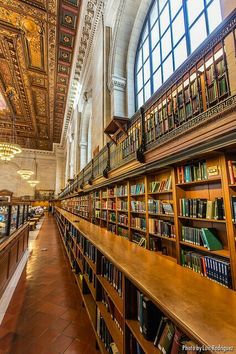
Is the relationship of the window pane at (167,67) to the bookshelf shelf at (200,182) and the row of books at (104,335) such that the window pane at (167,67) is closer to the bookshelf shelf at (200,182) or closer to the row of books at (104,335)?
the bookshelf shelf at (200,182)

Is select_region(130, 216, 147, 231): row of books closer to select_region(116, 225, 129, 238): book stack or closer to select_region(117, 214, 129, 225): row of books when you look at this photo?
select_region(117, 214, 129, 225): row of books

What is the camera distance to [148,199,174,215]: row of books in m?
2.85

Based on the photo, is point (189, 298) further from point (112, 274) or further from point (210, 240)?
point (210, 240)

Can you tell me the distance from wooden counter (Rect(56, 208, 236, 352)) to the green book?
0.77 metres

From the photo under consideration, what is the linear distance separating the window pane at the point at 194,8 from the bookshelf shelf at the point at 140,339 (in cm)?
506

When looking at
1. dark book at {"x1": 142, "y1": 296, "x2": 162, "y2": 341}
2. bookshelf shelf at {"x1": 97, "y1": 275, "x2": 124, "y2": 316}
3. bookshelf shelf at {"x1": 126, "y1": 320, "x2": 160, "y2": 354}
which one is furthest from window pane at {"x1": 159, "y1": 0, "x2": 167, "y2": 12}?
bookshelf shelf at {"x1": 126, "y1": 320, "x2": 160, "y2": 354}

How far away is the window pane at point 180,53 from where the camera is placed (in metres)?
4.06

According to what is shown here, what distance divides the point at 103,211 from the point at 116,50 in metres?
5.53

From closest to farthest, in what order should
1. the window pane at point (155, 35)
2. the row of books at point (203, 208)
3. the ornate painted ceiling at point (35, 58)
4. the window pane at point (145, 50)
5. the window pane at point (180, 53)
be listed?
the row of books at point (203, 208)
the window pane at point (180, 53)
the window pane at point (155, 35)
the window pane at point (145, 50)
the ornate painted ceiling at point (35, 58)

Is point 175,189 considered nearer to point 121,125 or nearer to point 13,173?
point 121,125

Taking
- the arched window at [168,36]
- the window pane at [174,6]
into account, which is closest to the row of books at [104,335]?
the arched window at [168,36]

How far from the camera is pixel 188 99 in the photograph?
268 cm

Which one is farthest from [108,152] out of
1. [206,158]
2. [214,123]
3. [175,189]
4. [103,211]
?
[214,123]

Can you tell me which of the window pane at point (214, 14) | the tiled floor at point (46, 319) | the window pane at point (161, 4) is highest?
the window pane at point (161, 4)
